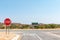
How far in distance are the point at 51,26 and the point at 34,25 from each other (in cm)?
801

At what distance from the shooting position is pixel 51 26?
103125mm

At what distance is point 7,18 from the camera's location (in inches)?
1117

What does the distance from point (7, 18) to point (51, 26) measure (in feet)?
249

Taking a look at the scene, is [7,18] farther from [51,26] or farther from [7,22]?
[51,26]

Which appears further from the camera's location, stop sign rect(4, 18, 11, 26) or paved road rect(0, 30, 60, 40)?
paved road rect(0, 30, 60, 40)

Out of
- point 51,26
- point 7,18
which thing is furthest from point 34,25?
point 7,18

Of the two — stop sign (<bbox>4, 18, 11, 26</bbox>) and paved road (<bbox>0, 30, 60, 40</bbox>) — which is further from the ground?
stop sign (<bbox>4, 18, 11, 26</bbox>)

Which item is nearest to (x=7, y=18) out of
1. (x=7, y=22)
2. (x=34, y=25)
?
(x=7, y=22)

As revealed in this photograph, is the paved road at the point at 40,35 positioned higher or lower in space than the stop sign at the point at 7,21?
lower

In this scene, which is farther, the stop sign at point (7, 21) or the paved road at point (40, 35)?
the paved road at point (40, 35)

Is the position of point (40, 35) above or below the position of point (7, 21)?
below

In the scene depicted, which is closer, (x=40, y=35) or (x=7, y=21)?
(x=7, y=21)

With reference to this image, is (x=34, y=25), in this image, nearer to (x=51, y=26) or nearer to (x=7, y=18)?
(x=51, y=26)

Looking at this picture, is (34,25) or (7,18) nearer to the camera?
(7,18)
